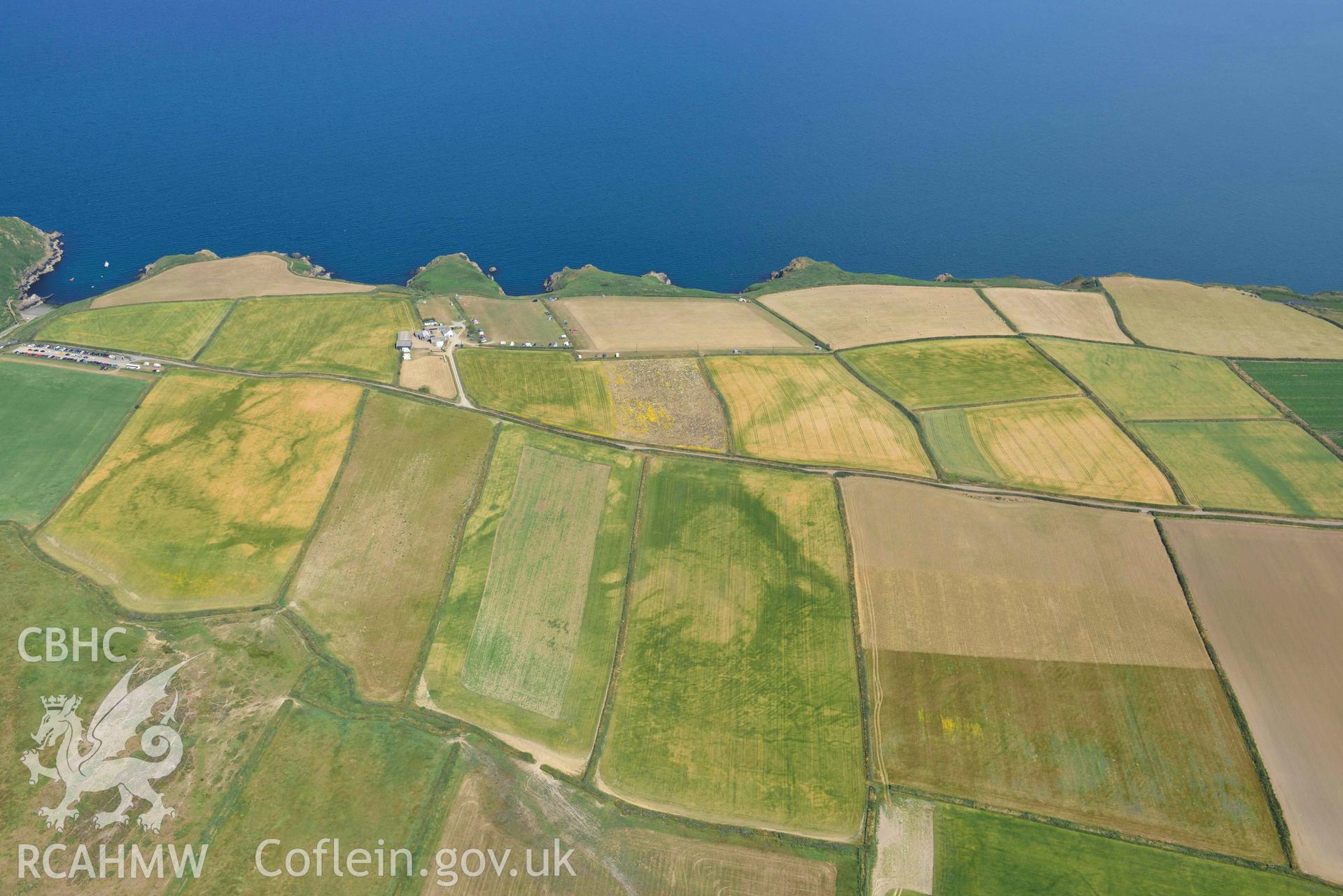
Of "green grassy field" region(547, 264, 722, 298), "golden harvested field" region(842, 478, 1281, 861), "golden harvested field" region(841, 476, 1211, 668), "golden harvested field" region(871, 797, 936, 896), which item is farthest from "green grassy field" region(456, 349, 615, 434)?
"golden harvested field" region(871, 797, 936, 896)

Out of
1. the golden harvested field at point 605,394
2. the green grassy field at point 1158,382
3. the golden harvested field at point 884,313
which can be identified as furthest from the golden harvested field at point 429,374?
the green grassy field at point 1158,382

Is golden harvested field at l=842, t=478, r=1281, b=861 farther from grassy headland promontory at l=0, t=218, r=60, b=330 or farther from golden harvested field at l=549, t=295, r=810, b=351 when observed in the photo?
grassy headland promontory at l=0, t=218, r=60, b=330

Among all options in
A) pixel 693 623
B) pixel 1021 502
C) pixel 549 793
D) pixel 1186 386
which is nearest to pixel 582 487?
pixel 693 623

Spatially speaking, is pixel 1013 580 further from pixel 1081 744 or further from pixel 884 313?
pixel 884 313

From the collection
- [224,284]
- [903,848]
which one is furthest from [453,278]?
[903,848]

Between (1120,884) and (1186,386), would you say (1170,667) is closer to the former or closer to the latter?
(1120,884)

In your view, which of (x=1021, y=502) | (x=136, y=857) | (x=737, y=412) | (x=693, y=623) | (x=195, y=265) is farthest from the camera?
(x=195, y=265)

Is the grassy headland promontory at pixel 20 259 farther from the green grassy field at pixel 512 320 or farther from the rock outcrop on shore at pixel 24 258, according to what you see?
the green grassy field at pixel 512 320
